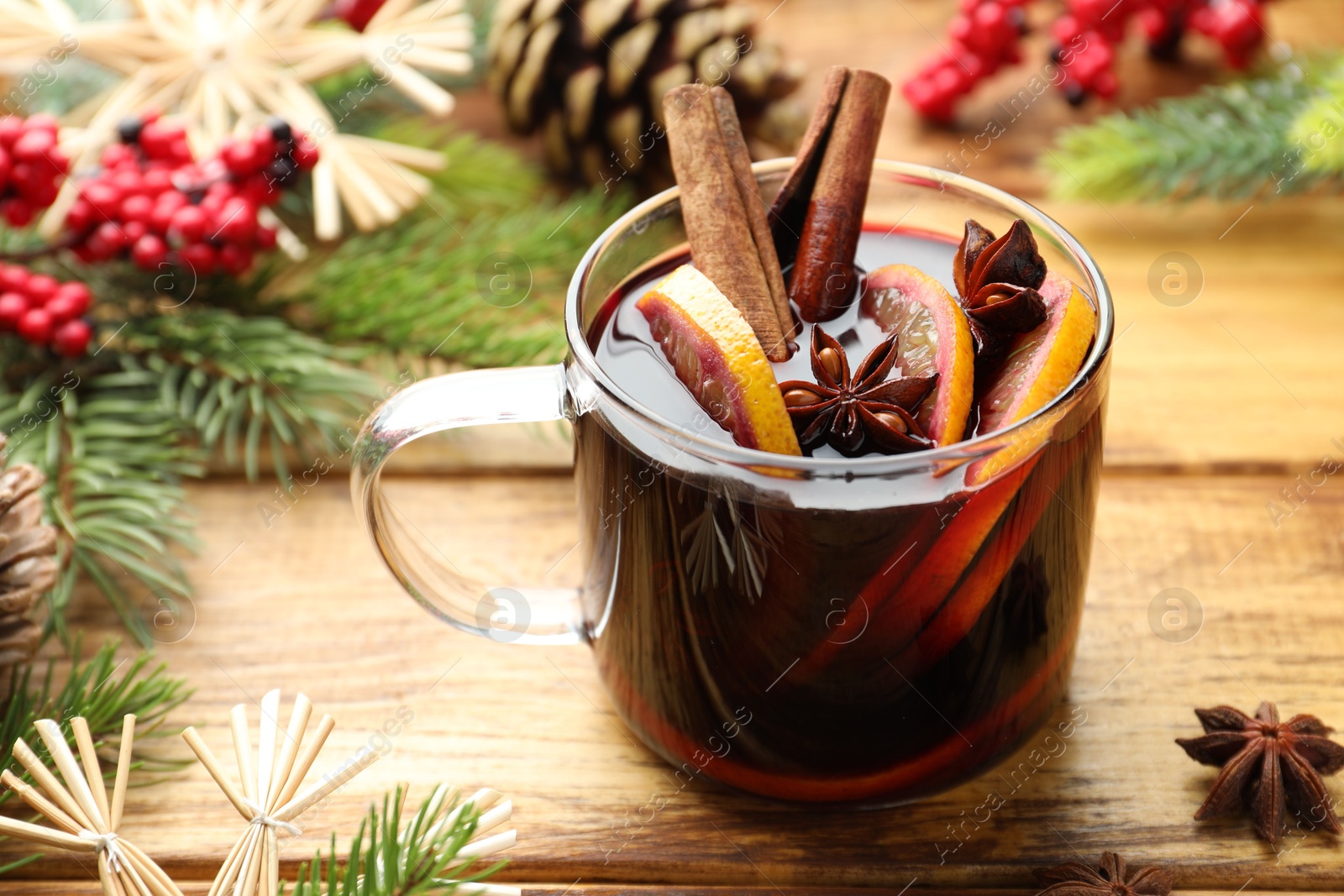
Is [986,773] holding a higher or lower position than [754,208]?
lower

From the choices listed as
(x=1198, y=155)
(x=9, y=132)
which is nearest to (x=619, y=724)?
(x=9, y=132)

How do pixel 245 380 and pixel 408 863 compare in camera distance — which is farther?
pixel 245 380

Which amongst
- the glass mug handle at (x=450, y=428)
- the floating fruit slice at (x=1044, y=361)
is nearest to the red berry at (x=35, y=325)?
the glass mug handle at (x=450, y=428)

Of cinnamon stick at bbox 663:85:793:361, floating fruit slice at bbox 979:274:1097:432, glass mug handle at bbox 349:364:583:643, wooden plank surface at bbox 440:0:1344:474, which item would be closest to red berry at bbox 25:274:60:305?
wooden plank surface at bbox 440:0:1344:474

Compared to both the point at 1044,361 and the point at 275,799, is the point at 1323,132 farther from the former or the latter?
the point at 275,799

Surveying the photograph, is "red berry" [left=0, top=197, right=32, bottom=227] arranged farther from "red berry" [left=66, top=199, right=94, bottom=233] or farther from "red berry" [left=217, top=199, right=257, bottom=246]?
"red berry" [left=217, top=199, right=257, bottom=246]

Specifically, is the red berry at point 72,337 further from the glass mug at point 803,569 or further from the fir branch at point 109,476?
the glass mug at point 803,569
